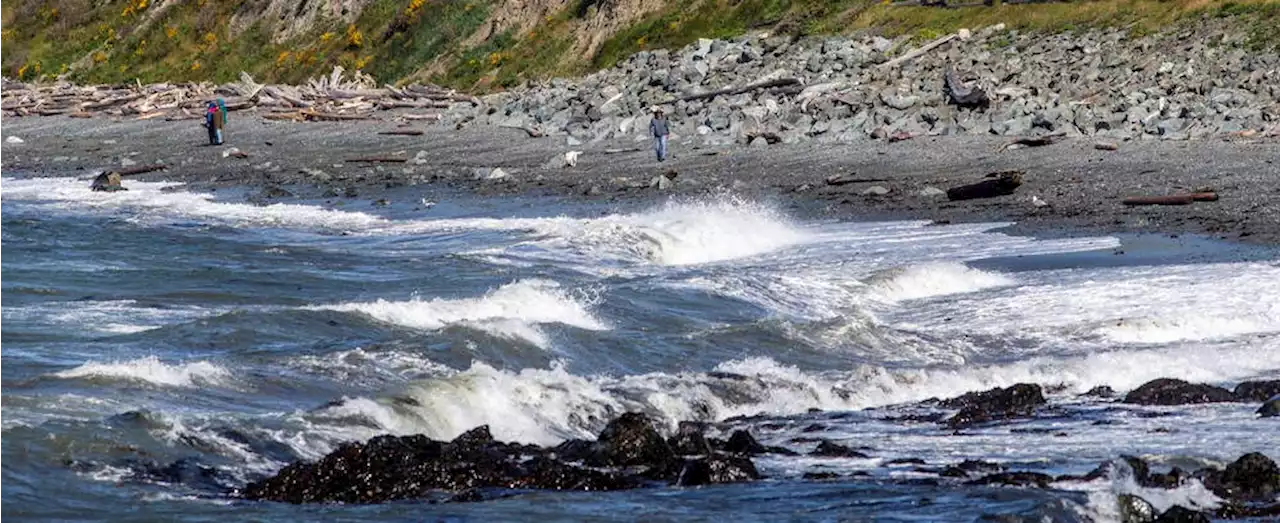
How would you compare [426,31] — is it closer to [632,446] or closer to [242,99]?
[242,99]

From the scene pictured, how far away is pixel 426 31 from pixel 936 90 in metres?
26.7

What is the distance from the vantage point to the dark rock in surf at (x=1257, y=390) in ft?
46.8

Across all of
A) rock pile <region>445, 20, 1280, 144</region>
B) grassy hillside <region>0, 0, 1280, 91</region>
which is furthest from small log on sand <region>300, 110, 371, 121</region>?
grassy hillside <region>0, 0, 1280, 91</region>

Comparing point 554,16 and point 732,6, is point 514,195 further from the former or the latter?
point 554,16

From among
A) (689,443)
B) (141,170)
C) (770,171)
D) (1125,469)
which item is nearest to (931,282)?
(689,443)

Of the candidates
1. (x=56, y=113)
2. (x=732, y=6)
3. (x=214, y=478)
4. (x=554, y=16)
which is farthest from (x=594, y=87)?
(x=214, y=478)

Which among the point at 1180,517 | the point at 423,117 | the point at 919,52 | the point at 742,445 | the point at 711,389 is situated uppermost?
the point at 919,52

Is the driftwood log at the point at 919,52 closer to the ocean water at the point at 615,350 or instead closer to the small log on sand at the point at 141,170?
the ocean water at the point at 615,350

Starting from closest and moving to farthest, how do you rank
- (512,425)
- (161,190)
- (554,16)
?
(512,425) → (161,190) → (554,16)

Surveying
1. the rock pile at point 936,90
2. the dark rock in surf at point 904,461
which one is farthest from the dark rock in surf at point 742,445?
the rock pile at point 936,90

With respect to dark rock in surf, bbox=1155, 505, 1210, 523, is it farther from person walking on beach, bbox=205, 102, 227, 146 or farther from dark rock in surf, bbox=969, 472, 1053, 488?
person walking on beach, bbox=205, 102, 227, 146

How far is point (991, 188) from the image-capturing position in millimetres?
27891

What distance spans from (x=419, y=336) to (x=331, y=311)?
178cm

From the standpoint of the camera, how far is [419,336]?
17.6m
